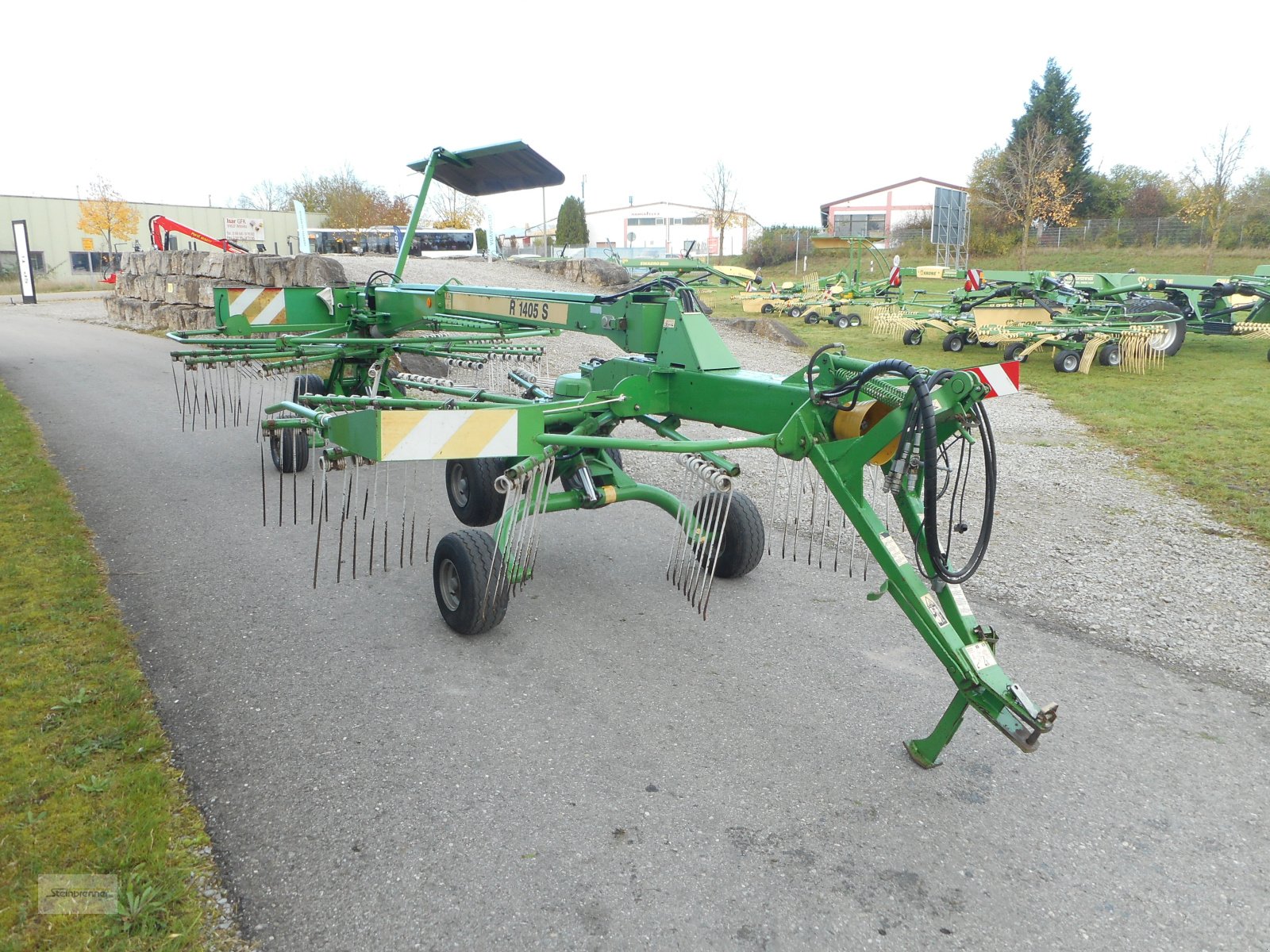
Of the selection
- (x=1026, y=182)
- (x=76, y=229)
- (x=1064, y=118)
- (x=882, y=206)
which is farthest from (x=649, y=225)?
(x=1026, y=182)

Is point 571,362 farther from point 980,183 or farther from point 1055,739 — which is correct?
point 980,183

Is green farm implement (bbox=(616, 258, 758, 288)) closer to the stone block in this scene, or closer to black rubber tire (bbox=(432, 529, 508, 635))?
black rubber tire (bbox=(432, 529, 508, 635))

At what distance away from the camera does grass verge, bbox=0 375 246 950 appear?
2.40m

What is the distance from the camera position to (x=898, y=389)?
3.16 meters

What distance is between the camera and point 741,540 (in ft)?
16.0

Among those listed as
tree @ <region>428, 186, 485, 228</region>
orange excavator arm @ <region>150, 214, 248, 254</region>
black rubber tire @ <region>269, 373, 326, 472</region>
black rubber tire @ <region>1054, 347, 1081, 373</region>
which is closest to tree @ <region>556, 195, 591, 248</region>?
tree @ <region>428, 186, 485, 228</region>

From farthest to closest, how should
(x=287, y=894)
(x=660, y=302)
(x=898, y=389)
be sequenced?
(x=660, y=302), (x=898, y=389), (x=287, y=894)

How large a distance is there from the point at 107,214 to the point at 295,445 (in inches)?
1444

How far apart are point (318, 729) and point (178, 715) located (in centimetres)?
60

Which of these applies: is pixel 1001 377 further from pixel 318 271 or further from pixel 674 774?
pixel 318 271

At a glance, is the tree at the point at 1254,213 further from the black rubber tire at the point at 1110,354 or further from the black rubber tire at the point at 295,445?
the black rubber tire at the point at 295,445

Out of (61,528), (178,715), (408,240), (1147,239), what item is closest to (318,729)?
(178,715)

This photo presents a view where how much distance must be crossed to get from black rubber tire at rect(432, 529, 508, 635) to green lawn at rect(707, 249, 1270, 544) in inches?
206

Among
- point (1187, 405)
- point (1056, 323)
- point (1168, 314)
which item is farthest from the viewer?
point (1168, 314)
